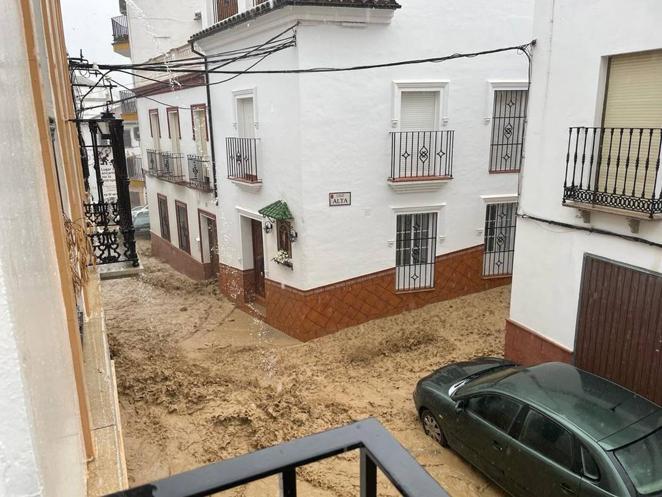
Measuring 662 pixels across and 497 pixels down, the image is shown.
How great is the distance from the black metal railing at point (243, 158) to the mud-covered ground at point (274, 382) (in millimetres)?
3451

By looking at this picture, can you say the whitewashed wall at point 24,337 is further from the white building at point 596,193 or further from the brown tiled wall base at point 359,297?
the brown tiled wall base at point 359,297

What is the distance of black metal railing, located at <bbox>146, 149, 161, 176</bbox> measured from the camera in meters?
18.0

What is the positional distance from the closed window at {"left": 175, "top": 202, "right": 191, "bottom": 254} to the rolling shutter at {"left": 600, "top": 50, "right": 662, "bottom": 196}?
13004mm

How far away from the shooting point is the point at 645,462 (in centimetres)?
468

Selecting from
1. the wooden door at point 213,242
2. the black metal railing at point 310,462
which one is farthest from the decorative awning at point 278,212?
the black metal railing at point 310,462

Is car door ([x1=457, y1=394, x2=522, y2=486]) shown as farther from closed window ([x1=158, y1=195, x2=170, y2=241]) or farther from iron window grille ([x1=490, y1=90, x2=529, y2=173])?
closed window ([x1=158, y1=195, x2=170, y2=241])

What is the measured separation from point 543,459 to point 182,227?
565 inches

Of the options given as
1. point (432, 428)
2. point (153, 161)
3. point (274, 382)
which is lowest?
point (274, 382)

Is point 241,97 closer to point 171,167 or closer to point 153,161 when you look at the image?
point 171,167

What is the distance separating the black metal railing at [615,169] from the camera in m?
6.04

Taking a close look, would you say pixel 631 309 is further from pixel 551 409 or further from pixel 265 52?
pixel 265 52

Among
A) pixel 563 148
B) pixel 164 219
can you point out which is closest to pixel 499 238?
pixel 563 148

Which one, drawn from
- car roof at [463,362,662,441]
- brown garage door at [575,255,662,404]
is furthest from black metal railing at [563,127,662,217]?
car roof at [463,362,662,441]

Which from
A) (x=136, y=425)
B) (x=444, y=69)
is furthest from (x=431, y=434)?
(x=444, y=69)
